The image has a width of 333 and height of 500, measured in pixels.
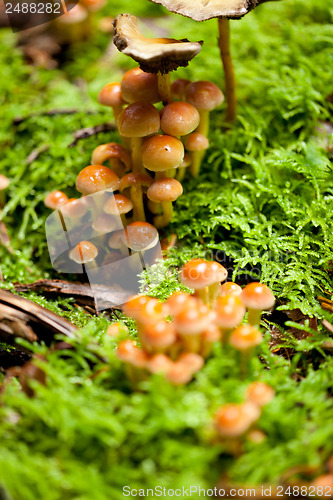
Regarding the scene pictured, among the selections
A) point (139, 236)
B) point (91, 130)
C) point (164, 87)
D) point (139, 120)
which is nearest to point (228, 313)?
point (139, 236)

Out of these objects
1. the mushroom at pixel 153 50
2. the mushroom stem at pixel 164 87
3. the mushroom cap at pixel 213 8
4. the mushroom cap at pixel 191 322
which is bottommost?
the mushroom cap at pixel 191 322

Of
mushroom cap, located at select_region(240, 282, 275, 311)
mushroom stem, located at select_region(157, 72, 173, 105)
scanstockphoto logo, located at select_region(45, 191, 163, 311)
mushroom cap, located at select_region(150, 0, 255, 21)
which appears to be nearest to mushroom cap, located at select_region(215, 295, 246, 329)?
mushroom cap, located at select_region(240, 282, 275, 311)


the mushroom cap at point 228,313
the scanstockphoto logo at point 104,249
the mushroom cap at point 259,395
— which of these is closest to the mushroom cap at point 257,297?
the mushroom cap at point 228,313

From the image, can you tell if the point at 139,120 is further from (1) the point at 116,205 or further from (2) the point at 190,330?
(2) the point at 190,330

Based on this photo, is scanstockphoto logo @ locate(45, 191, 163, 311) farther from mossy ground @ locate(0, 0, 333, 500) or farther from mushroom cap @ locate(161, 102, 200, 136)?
mushroom cap @ locate(161, 102, 200, 136)

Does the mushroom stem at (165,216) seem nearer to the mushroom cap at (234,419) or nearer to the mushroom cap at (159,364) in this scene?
the mushroom cap at (159,364)
